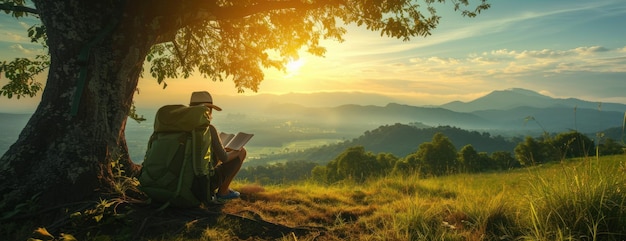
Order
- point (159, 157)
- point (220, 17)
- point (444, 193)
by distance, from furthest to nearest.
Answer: point (444, 193)
point (220, 17)
point (159, 157)

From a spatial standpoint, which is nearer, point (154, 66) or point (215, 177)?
point (215, 177)

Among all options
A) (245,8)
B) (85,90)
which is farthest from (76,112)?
(245,8)

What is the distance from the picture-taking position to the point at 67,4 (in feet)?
18.3

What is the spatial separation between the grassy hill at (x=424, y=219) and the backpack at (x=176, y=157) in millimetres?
327

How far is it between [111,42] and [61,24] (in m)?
0.77

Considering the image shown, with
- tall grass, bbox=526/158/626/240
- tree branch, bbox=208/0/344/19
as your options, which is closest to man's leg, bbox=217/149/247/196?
tree branch, bbox=208/0/344/19

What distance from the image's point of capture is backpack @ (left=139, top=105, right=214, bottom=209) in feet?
17.1

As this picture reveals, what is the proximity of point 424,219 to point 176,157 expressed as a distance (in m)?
3.86

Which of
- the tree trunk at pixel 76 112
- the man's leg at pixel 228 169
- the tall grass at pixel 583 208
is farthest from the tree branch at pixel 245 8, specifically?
the tall grass at pixel 583 208

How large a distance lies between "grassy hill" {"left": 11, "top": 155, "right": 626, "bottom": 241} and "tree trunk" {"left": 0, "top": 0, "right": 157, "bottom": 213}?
35.8 inches

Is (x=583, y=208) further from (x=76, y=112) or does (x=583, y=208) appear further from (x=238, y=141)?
(x=76, y=112)

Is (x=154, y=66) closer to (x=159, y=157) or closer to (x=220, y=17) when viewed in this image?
(x=220, y=17)

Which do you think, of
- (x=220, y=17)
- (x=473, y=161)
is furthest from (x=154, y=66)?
(x=473, y=161)

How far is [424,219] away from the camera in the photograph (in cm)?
518
